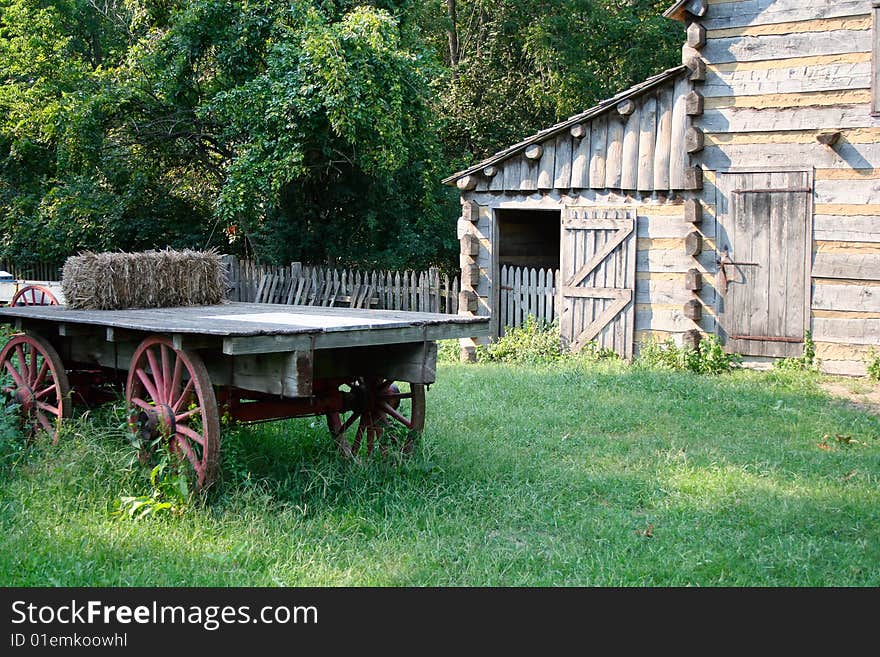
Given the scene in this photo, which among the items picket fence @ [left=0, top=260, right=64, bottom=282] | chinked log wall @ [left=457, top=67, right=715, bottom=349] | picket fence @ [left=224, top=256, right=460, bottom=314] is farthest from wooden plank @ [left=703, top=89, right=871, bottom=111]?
picket fence @ [left=0, top=260, right=64, bottom=282]

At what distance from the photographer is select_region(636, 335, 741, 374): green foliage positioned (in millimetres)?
11930

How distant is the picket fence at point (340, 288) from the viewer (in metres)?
14.8

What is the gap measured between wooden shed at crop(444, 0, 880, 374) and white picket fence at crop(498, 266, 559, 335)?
42 millimetres

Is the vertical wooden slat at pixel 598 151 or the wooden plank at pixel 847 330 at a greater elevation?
the vertical wooden slat at pixel 598 151

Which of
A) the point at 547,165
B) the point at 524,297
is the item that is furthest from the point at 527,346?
the point at 547,165

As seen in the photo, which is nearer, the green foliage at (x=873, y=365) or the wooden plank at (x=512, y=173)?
the green foliage at (x=873, y=365)

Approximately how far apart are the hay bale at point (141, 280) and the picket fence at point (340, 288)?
216 inches

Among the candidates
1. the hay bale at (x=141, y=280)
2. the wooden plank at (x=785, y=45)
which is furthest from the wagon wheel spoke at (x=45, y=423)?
the wooden plank at (x=785, y=45)

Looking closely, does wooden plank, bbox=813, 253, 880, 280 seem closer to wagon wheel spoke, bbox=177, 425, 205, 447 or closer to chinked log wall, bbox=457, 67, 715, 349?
chinked log wall, bbox=457, 67, 715, 349

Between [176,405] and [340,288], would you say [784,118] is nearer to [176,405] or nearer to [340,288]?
[340,288]

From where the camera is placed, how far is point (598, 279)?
520 inches

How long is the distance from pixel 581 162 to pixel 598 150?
29 cm

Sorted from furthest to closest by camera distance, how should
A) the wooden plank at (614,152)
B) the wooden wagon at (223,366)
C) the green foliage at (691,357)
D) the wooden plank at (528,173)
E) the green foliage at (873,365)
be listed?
the wooden plank at (528,173) → the wooden plank at (614,152) → the green foliage at (691,357) → the green foliage at (873,365) → the wooden wagon at (223,366)

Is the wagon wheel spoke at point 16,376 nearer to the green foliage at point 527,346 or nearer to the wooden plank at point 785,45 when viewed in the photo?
the green foliage at point 527,346
